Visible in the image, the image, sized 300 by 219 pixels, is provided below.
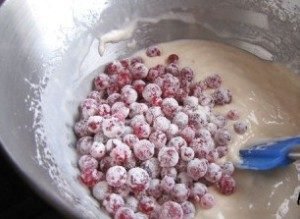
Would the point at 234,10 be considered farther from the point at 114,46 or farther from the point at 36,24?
the point at 36,24

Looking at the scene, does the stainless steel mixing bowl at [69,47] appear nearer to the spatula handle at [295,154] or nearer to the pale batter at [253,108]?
the pale batter at [253,108]

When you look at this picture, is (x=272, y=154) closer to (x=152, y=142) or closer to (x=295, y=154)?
(x=295, y=154)

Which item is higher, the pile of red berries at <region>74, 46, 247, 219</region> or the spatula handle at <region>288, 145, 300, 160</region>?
the spatula handle at <region>288, 145, 300, 160</region>

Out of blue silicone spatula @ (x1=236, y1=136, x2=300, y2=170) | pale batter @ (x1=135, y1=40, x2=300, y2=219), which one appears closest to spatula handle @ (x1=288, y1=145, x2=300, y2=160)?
blue silicone spatula @ (x1=236, y1=136, x2=300, y2=170)

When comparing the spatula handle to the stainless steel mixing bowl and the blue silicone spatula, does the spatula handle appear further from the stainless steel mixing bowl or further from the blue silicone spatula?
the stainless steel mixing bowl

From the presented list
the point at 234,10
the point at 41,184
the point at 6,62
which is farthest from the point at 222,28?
the point at 41,184

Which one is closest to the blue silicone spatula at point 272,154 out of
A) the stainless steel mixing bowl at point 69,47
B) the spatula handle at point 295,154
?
the spatula handle at point 295,154
